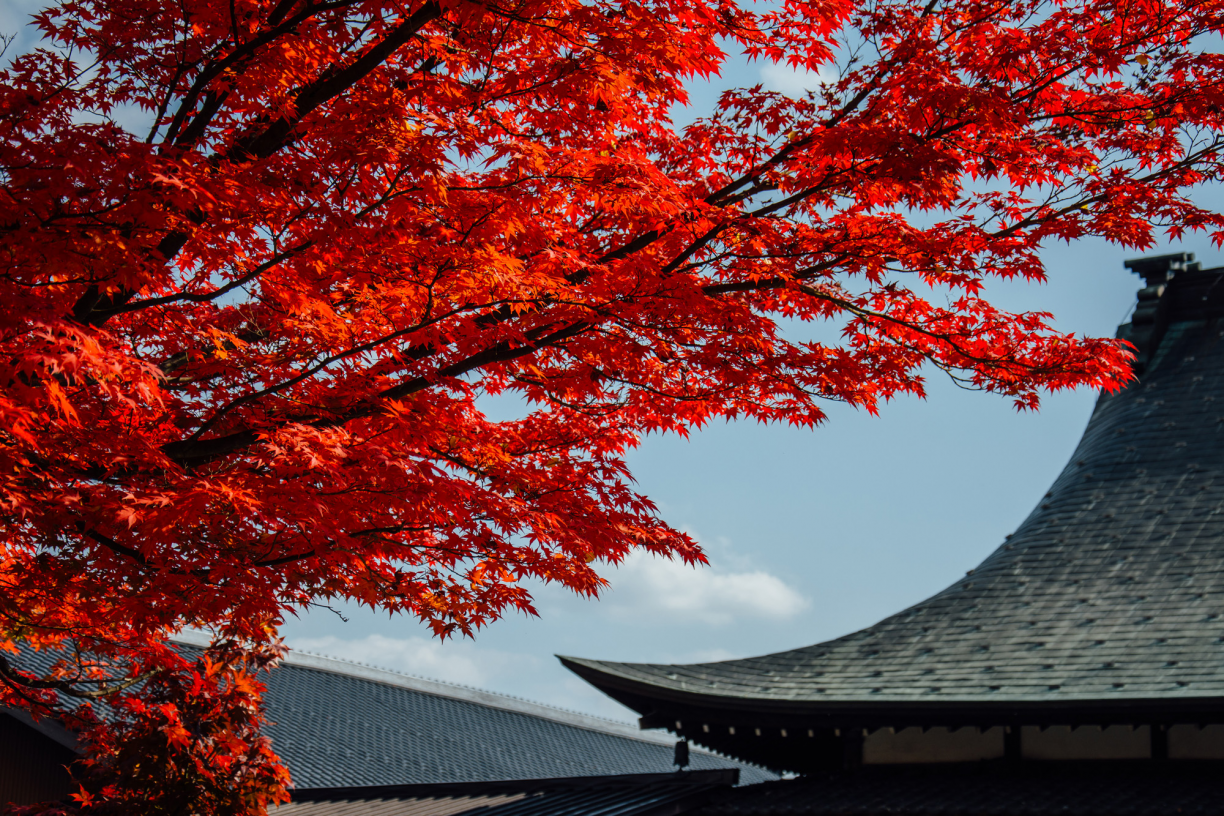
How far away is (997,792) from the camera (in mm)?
8094

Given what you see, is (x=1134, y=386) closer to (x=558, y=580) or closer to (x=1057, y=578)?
(x=1057, y=578)

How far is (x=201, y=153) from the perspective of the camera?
601 centimetres

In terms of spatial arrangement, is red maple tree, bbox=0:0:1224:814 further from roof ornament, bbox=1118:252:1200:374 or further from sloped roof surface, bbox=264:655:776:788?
sloped roof surface, bbox=264:655:776:788

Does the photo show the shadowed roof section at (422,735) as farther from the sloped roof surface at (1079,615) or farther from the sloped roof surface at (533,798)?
the sloped roof surface at (1079,615)

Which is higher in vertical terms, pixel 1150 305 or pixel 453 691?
pixel 1150 305

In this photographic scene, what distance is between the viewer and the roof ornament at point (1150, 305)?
43.6 ft

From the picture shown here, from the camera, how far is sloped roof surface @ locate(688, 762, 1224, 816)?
7.54 meters

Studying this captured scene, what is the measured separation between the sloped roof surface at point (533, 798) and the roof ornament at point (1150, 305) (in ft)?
27.3

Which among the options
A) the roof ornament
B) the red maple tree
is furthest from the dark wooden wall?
the roof ornament

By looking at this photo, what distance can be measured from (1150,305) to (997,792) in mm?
8306

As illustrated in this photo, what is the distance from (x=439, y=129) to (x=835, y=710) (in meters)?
5.97

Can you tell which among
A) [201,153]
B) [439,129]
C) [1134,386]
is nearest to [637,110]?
[439,129]

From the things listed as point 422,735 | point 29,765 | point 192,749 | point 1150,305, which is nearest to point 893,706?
point 192,749

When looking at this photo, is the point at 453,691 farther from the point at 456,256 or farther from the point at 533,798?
the point at 456,256
